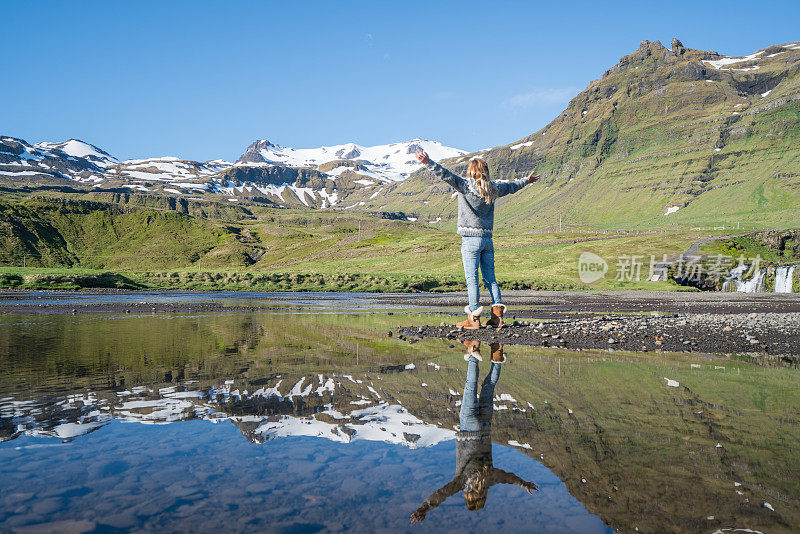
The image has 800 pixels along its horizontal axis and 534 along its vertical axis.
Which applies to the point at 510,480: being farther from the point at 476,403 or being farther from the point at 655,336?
the point at 655,336

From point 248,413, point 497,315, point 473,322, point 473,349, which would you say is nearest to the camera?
point 248,413

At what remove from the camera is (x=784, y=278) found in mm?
54969

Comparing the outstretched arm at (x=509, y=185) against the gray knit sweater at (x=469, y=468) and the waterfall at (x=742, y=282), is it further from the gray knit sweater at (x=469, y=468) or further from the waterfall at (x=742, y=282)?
the waterfall at (x=742, y=282)

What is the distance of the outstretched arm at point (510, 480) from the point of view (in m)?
4.12

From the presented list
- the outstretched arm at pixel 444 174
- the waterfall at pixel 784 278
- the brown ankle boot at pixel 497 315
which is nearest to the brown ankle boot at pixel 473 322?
the brown ankle boot at pixel 497 315

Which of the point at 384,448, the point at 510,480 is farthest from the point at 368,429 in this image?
the point at 510,480

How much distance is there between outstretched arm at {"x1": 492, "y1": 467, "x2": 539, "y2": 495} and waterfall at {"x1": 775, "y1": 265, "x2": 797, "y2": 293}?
206 ft

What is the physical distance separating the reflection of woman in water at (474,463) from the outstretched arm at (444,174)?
7.81 m

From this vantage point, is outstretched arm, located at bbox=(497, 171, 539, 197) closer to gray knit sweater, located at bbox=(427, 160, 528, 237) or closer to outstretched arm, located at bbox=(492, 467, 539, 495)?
gray knit sweater, located at bbox=(427, 160, 528, 237)

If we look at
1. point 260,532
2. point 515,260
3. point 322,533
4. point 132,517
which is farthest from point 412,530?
point 515,260

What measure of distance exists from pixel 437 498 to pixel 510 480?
69 cm

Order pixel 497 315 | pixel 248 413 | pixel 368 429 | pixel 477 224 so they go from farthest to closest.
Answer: pixel 497 315
pixel 477 224
pixel 248 413
pixel 368 429

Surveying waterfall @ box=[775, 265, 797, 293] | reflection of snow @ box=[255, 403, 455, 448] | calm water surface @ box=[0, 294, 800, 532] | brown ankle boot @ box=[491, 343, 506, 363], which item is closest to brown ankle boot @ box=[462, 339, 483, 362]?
brown ankle boot @ box=[491, 343, 506, 363]

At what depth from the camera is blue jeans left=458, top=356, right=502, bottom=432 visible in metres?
5.81
